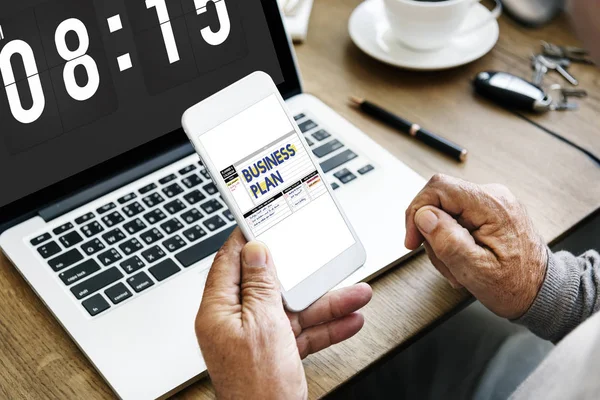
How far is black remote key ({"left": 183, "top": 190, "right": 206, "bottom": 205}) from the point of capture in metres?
0.72

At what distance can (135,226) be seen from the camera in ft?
2.28

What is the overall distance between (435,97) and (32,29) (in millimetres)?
522

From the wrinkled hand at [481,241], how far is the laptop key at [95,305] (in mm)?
301

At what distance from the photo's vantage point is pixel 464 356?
777 mm

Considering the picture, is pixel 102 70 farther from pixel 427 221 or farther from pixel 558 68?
pixel 558 68

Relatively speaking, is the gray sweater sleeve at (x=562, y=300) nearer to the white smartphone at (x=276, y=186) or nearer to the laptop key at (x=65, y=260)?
the white smartphone at (x=276, y=186)

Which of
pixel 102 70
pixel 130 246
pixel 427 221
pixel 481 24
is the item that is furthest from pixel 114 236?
pixel 481 24

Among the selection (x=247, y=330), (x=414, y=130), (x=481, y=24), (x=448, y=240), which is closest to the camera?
(x=247, y=330)

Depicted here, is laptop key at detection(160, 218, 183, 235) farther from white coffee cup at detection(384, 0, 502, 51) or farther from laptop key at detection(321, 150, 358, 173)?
white coffee cup at detection(384, 0, 502, 51)

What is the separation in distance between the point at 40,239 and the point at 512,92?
0.62m

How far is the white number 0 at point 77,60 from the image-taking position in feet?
2.20

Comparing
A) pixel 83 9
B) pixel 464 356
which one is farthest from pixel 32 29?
pixel 464 356

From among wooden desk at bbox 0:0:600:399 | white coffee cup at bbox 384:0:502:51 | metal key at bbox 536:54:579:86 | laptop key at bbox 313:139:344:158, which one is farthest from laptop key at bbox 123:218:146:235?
metal key at bbox 536:54:579:86

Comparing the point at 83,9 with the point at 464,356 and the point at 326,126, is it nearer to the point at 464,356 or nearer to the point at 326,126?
the point at 326,126
